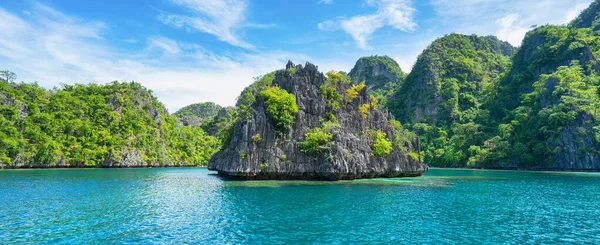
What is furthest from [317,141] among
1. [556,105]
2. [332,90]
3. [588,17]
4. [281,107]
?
[588,17]

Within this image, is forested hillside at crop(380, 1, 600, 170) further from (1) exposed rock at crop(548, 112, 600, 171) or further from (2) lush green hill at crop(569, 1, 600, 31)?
(2) lush green hill at crop(569, 1, 600, 31)

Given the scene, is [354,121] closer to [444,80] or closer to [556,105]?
[556,105]

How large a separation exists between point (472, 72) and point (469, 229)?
557 feet

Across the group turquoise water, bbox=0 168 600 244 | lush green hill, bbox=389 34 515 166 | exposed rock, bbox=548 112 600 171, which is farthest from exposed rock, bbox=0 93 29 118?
exposed rock, bbox=548 112 600 171

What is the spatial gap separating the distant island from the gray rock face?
197 mm

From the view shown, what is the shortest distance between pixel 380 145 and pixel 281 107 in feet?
62.4

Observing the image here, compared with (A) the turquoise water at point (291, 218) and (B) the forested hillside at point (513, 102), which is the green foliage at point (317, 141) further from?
(B) the forested hillside at point (513, 102)

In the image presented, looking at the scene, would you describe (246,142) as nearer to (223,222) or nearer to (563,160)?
(223,222)

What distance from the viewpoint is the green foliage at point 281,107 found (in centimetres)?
5291

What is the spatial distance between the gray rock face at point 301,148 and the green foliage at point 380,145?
1021 millimetres

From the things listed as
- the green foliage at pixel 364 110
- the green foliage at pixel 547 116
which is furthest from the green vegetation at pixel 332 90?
the green foliage at pixel 547 116

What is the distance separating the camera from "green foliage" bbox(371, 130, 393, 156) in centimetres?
5900

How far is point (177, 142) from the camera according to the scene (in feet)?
449

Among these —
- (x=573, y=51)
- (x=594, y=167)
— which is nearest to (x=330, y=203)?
(x=594, y=167)
